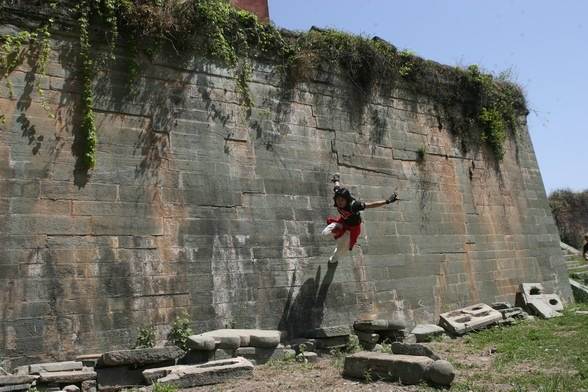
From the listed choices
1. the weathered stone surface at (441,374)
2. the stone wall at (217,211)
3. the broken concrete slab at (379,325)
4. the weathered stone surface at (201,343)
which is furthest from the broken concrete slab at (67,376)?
the broken concrete slab at (379,325)

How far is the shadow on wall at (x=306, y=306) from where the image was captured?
771cm

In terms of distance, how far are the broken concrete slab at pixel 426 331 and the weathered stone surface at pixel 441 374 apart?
3.07m

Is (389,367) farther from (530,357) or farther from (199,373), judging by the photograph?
(530,357)

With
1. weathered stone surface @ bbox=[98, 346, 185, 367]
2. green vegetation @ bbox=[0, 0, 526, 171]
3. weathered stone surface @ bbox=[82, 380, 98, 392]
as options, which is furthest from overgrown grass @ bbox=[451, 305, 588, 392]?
green vegetation @ bbox=[0, 0, 526, 171]

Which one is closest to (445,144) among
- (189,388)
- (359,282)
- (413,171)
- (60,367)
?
(413,171)

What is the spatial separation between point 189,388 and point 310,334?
2.50m

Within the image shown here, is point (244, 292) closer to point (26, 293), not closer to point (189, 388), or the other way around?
point (189, 388)

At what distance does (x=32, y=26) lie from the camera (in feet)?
21.6

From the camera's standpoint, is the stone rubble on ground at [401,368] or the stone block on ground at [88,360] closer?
the stone rubble on ground at [401,368]

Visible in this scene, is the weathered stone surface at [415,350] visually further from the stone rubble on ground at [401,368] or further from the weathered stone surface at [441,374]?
the weathered stone surface at [441,374]

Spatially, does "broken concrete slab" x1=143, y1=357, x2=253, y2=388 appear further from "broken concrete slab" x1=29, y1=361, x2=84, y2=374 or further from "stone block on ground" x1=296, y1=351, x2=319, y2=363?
"stone block on ground" x1=296, y1=351, x2=319, y2=363

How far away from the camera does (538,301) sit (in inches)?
417

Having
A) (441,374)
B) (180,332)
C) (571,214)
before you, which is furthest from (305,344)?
(571,214)

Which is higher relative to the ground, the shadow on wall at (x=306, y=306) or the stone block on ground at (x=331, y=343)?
the shadow on wall at (x=306, y=306)
